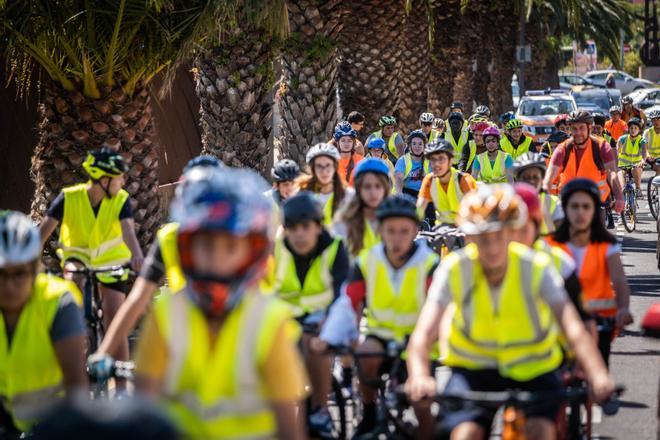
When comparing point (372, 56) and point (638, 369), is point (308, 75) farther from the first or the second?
point (638, 369)

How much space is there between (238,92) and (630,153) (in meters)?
9.63

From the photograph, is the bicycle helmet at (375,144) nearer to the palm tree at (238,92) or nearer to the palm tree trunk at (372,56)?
the palm tree at (238,92)

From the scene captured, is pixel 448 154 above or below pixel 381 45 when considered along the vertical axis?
below

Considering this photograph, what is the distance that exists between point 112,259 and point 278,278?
8.48ft

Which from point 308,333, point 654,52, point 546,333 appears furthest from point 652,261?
point 546,333

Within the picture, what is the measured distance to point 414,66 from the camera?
26.0 meters

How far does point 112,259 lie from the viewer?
9617mm

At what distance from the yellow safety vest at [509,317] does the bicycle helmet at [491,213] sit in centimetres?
15

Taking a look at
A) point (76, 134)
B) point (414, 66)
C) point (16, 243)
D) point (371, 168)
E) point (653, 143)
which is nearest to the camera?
point (16, 243)

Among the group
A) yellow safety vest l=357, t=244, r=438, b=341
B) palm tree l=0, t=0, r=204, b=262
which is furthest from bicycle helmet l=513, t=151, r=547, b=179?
yellow safety vest l=357, t=244, r=438, b=341

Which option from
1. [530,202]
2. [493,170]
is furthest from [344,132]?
[530,202]

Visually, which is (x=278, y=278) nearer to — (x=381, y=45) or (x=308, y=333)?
(x=308, y=333)

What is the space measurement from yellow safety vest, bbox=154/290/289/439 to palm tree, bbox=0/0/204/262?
835cm

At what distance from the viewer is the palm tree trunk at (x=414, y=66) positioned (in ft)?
84.3
